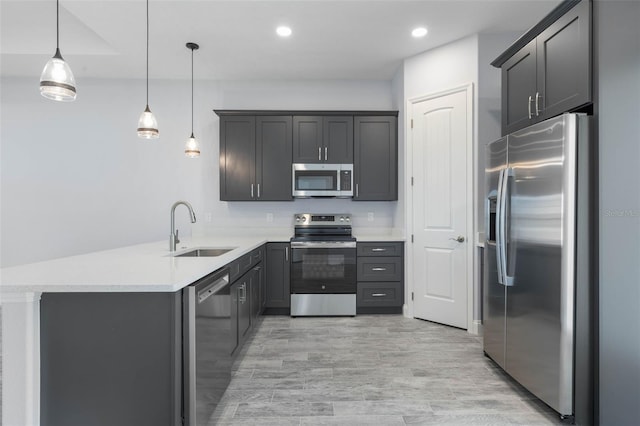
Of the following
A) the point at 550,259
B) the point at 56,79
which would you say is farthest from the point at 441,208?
the point at 56,79

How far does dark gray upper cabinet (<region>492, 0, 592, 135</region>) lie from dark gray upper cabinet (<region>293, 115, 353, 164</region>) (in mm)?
1882

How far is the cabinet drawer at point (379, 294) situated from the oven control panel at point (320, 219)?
2.93 ft

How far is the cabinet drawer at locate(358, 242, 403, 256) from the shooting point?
3855 millimetres

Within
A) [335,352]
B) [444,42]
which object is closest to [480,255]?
[335,352]

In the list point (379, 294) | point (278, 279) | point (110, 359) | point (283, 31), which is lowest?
point (379, 294)

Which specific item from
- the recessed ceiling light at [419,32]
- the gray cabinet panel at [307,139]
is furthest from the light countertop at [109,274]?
the recessed ceiling light at [419,32]

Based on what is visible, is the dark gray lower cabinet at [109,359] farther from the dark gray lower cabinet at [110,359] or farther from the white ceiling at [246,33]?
the white ceiling at [246,33]

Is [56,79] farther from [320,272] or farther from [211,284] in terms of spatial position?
[320,272]

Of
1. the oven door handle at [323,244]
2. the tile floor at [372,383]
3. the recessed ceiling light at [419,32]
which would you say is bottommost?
the tile floor at [372,383]

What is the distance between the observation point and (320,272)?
12.5 feet

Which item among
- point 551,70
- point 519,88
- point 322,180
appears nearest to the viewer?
point 551,70

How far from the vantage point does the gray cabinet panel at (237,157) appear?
161 inches

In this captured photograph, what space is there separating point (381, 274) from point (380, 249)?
0.97ft

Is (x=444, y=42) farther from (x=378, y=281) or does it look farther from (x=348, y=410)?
(x=348, y=410)
